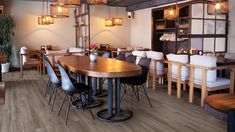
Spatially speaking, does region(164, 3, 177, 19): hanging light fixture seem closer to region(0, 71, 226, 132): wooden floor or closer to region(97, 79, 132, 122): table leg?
region(0, 71, 226, 132): wooden floor

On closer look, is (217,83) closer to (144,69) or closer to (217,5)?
(144,69)

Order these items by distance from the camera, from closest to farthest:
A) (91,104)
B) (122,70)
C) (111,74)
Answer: (111,74), (122,70), (91,104)

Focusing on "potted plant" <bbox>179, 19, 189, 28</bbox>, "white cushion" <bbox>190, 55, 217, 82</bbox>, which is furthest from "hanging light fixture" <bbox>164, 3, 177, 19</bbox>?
"white cushion" <bbox>190, 55, 217, 82</bbox>

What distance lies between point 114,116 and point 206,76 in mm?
1849

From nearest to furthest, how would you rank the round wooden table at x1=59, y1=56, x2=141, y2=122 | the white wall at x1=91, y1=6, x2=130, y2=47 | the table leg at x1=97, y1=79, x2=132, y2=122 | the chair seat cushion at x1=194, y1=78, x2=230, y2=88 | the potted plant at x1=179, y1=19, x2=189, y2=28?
the round wooden table at x1=59, y1=56, x2=141, y2=122 < the table leg at x1=97, y1=79, x2=132, y2=122 < the chair seat cushion at x1=194, y1=78, x2=230, y2=88 < the potted plant at x1=179, y1=19, x2=189, y2=28 < the white wall at x1=91, y1=6, x2=130, y2=47

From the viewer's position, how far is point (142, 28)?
9.72 metres

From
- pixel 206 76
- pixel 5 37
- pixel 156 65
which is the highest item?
pixel 5 37

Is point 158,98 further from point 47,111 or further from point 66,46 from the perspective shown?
point 66,46

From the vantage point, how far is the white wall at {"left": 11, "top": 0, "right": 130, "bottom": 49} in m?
8.98

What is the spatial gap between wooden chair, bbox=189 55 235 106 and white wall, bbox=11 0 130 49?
20.0 feet

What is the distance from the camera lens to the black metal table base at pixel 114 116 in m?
3.65

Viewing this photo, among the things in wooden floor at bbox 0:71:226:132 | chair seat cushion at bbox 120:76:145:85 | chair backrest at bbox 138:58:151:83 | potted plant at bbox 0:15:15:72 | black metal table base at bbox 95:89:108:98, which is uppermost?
potted plant at bbox 0:15:15:72

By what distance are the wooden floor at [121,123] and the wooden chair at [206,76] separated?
40 cm

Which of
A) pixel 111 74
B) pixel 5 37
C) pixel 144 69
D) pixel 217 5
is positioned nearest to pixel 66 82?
pixel 111 74
